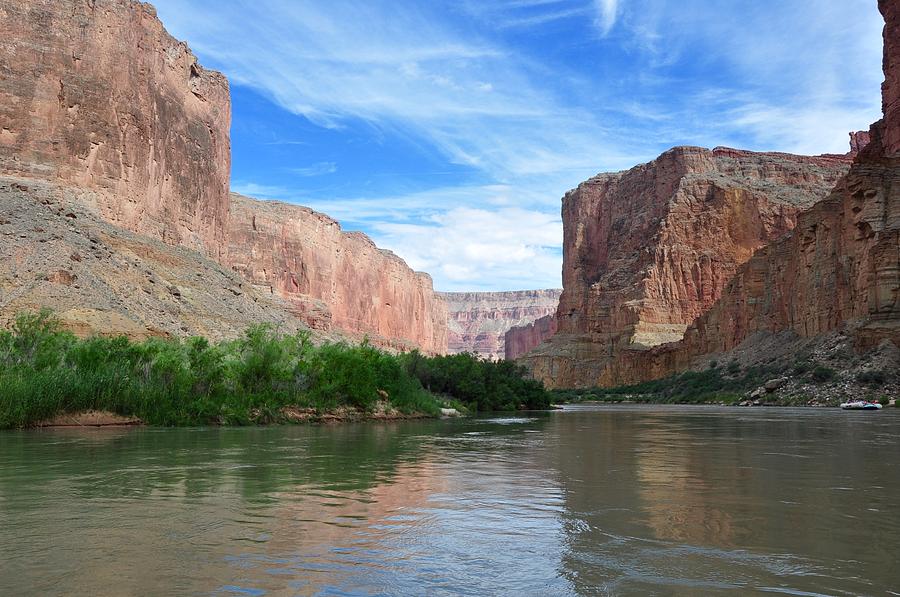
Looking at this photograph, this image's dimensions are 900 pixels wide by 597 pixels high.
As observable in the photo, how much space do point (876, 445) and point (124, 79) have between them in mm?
45425

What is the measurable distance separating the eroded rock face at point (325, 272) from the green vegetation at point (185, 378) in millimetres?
54703

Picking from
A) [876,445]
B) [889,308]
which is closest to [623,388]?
[889,308]

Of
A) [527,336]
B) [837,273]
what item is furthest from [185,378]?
[527,336]

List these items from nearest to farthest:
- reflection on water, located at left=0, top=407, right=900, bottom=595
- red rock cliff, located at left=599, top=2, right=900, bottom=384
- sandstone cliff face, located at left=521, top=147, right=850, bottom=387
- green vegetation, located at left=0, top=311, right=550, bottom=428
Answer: reflection on water, located at left=0, top=407, right=900, bottom=595
green vegetation, located at left=0, top=311, right=550, bottom=428
red rock cliff, located at left=599, top=2, right=900, bottom=384
sandstone cliff face, located at left=521, top=147, right=850, bottom=387

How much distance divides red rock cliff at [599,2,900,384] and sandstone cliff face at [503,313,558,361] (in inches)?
3861

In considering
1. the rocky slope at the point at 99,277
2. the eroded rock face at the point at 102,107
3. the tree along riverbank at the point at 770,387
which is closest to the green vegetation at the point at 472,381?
the tree along riverbank at the point at 770,387

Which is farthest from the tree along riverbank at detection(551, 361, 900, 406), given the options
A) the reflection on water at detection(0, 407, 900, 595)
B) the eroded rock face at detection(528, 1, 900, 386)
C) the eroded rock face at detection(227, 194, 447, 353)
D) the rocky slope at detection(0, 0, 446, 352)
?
the eroded rock face at detection(227, 194, 447, 353)

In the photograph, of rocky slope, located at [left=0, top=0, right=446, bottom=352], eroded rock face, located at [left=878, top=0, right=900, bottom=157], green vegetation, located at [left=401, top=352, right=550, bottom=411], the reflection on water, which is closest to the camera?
the reflection on water

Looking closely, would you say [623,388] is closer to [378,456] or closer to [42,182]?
[42,182]

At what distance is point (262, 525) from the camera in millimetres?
6301

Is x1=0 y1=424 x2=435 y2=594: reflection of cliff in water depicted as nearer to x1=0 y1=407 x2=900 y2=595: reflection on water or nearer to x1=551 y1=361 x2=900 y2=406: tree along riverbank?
x1=0 y1=407 x2=900 y2=595: reflection on water

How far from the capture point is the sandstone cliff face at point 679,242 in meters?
91.2

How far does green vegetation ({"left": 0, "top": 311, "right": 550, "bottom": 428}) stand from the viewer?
61.9 feet

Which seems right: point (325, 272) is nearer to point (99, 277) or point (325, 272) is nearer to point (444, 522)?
point (99, 277)
